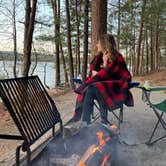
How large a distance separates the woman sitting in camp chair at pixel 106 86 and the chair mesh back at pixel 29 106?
50cm

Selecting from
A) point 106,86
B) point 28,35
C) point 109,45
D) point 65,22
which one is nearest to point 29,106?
point 106,86

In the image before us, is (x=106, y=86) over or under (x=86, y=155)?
over

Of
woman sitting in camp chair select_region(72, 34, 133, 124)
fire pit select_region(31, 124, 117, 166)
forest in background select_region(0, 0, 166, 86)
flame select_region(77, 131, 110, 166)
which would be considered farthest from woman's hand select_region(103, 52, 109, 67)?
forest in background select_region(0, 0, 166, 86)

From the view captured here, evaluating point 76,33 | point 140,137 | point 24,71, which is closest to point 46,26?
point 76,33

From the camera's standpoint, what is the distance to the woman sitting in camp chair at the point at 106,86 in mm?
3621

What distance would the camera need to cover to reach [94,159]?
2.55 metres

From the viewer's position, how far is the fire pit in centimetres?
251

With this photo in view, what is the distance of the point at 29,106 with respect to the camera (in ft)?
8.89

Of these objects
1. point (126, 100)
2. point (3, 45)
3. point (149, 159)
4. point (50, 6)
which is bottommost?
point (149, 159)

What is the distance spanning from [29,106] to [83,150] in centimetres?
60

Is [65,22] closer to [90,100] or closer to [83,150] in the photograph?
[90,100]

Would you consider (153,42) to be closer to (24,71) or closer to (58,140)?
(24,71)

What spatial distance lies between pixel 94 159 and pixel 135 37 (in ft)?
72.4

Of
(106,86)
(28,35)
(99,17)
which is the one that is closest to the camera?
(106,86)
